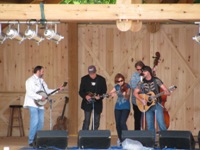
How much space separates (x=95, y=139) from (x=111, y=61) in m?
3.86

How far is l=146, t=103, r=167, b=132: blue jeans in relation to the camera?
13.4m

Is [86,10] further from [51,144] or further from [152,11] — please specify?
[51,144]

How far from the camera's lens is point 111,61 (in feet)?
53.1

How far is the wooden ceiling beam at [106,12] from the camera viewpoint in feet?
39.8

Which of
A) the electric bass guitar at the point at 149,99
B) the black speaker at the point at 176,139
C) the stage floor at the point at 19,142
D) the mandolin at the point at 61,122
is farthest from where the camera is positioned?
the mandolin at the point at 61,122

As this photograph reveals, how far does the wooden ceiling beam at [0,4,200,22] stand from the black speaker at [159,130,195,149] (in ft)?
6.34

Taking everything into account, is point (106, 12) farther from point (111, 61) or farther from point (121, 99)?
point (111, 61)

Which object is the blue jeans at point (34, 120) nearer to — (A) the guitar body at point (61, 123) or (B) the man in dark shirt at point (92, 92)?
(B) the man in dark shirt at point (92, 92)

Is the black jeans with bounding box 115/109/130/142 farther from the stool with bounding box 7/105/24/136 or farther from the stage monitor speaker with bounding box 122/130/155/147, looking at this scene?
the stool with bounding box 7/105/24/136

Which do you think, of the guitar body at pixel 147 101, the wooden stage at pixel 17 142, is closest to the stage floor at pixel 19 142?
the wooden stage at pixel 17 142

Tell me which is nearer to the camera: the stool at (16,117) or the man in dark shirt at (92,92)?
the man in dark shirt at (92,92)

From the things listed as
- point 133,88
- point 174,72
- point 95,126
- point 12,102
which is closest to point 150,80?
point 133,88

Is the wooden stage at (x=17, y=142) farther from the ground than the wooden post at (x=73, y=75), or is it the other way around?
the wooden post at (x=73, y=75)

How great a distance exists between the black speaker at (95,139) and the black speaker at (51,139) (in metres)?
0.29
